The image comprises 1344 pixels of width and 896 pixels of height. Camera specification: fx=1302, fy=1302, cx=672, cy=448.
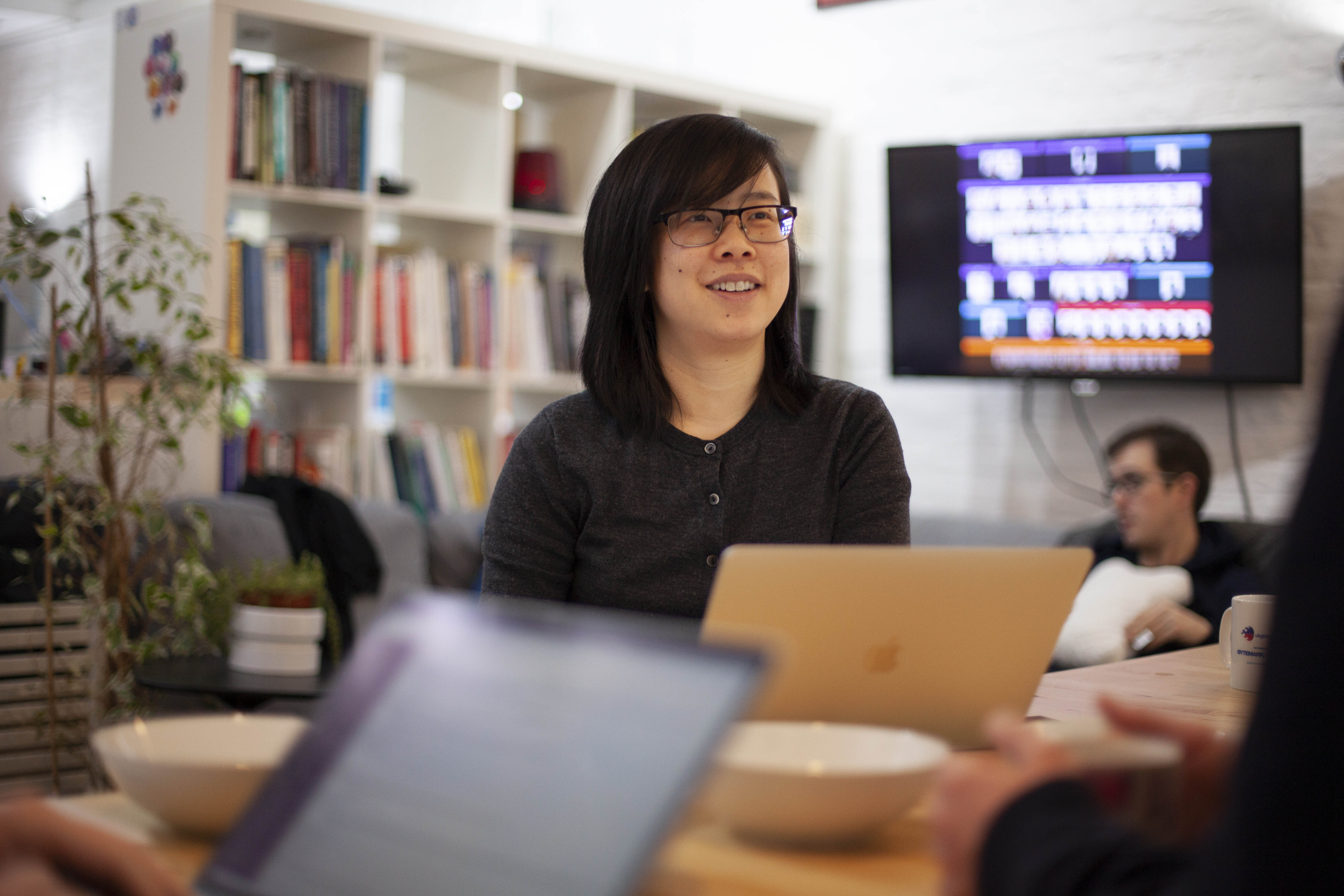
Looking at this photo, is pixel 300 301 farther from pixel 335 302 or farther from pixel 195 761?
pixel 195 761

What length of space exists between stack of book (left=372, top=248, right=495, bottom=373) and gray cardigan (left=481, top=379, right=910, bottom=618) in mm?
2087

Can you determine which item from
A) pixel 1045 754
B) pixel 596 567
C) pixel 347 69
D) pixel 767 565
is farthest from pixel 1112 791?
pixel 347 69

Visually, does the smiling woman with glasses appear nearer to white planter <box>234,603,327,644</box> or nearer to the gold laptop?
the gold laptop

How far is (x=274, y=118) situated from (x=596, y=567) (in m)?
2.28

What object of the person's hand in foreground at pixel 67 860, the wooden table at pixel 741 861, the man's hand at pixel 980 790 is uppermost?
the man's hand at pixel 980 790

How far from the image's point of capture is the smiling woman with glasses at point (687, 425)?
1.75m

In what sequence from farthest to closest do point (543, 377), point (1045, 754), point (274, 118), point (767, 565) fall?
1. point (543, 377)
2. point (274, 118)
3. point (767, 565)
4. point (1045, 754)

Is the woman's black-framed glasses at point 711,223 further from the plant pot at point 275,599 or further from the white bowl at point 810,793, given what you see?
the plant pot at point 275,599

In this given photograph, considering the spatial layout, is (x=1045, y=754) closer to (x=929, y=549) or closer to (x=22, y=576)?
(x=929, y=549)

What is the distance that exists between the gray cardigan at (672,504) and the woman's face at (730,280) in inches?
5.3

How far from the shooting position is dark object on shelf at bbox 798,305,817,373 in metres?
4.40

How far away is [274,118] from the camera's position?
11.6 feet

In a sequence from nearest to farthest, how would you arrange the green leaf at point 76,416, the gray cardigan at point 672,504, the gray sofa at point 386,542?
the gray cardigan at point 672,504 → the green leaf at point 76,416 → the gray sofa at point 386,542

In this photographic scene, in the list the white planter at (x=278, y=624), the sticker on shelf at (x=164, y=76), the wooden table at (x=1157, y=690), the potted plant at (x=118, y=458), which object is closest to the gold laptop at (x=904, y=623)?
the wooden table at (x=1157, y=690)
